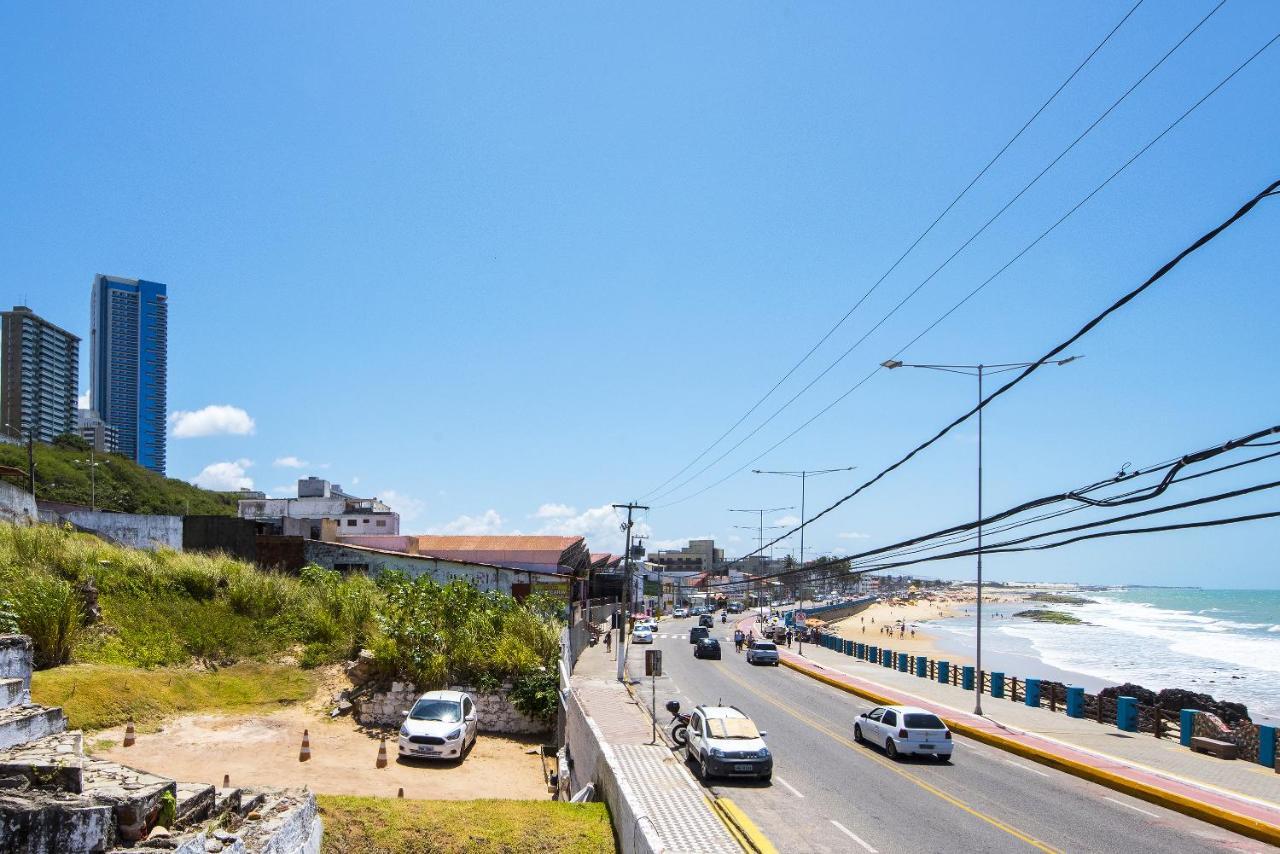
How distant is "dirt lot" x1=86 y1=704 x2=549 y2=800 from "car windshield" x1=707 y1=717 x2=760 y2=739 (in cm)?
402

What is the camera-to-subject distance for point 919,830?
14.9m

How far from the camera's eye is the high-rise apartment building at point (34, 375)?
158125 mm

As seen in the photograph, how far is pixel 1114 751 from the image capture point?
2245 centimetres

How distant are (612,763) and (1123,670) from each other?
218 ft

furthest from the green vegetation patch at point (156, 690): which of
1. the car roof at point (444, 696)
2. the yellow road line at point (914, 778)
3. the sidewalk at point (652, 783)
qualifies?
the yellow road line at point (914, 778)

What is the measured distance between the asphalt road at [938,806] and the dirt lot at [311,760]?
16.8 feet

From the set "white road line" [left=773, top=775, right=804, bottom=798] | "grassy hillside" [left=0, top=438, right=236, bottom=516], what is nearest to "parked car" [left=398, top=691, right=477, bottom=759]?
"white road line" [left=773, top=775, right=804, bottom=798]

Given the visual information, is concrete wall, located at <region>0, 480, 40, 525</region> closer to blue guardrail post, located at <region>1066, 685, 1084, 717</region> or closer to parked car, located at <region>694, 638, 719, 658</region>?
parked car, located at <region>694, 638, 719, 658</region>

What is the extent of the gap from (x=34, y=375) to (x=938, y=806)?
187 meters

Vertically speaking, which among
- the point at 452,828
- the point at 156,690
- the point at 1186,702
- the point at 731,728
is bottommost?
the point at 1186,702

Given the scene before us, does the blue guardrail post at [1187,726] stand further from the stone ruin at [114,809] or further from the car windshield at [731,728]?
the stone ruin at [114,809]

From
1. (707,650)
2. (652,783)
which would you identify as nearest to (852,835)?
(652,783)

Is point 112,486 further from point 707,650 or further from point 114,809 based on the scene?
point 114,809

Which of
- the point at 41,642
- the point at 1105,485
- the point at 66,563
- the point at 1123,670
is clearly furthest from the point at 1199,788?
the point at 1123,670
